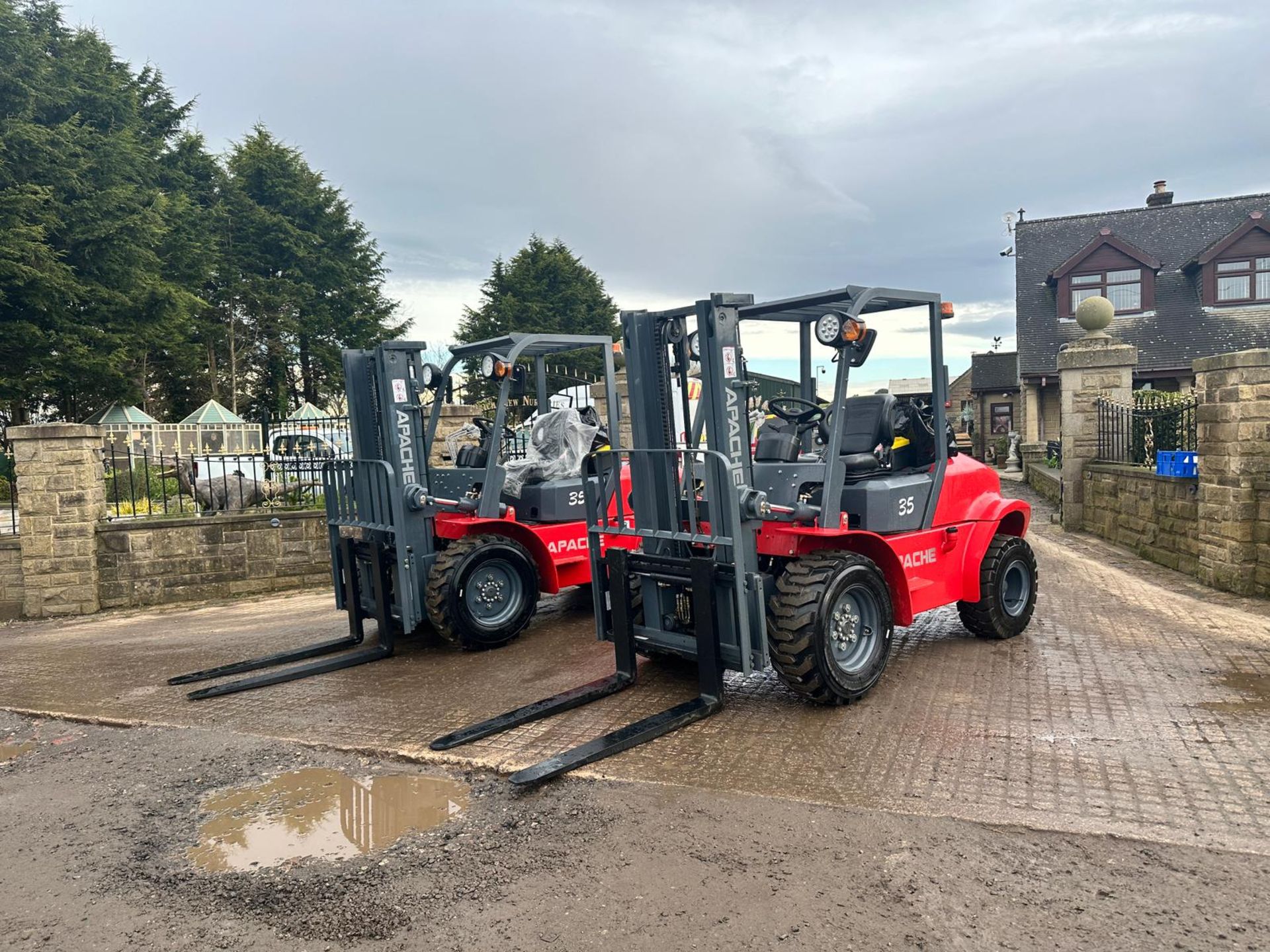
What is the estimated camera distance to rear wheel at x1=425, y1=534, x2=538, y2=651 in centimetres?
682

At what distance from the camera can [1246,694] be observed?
17.5ft

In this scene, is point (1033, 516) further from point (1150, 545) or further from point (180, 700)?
point (180, 700)

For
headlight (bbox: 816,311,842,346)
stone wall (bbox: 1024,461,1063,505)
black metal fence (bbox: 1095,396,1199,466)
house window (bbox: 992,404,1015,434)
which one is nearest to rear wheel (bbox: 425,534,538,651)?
headlight (bbox: 816,311,842,346)

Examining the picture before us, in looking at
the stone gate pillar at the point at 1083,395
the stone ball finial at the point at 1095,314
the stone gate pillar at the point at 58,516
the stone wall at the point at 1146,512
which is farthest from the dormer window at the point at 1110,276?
the stone gate pillar at the point at 58,516

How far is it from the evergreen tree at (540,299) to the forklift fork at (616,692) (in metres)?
34.0

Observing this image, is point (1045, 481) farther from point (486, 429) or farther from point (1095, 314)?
point (486, 429)

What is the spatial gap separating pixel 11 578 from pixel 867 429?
9.71m

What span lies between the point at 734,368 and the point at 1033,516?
11.1m

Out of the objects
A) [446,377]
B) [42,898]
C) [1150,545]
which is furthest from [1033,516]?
[42,898]

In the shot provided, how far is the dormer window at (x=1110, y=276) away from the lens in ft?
82.8

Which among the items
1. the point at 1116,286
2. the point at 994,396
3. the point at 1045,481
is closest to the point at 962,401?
the point at 994,396

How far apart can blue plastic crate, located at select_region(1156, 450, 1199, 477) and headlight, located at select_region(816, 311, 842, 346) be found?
578 centimetres

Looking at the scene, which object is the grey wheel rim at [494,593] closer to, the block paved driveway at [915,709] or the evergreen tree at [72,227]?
the block paved driveway at [915,709]

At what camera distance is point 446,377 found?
7.59m
